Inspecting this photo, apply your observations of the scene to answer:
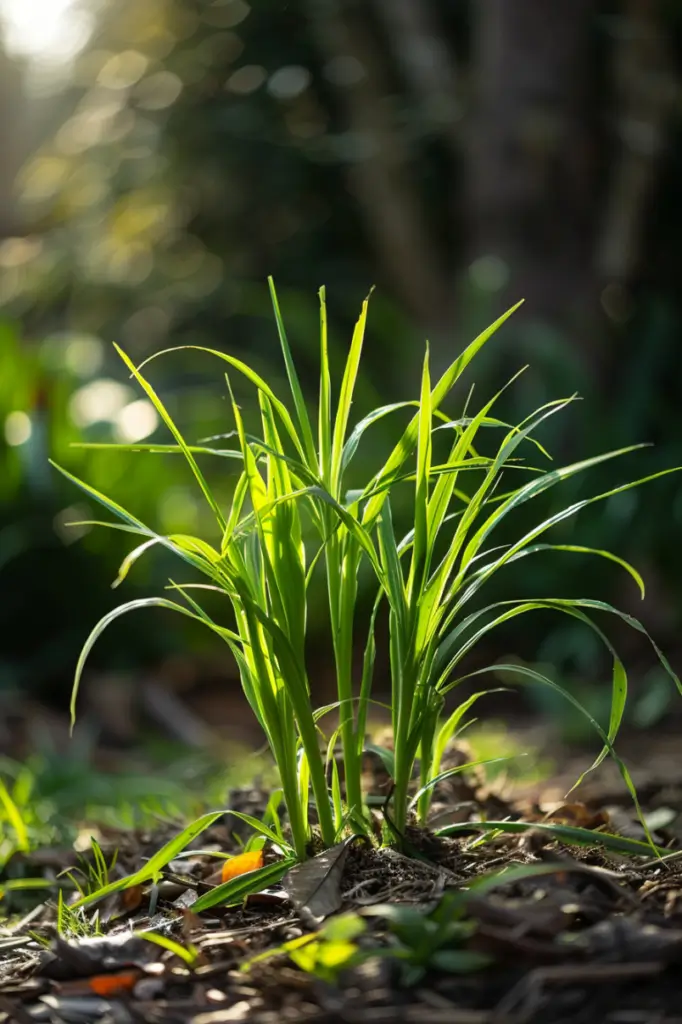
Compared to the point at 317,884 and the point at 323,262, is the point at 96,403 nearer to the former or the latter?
the point at 323,262

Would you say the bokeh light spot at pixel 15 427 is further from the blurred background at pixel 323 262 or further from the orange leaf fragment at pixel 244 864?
the orange leaf fragment at pixel 244 864

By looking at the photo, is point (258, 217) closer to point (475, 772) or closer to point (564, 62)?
point (564, 62)

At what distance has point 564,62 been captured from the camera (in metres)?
3.84

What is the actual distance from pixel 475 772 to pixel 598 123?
331 cm

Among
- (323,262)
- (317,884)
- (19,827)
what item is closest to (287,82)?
(323,262)

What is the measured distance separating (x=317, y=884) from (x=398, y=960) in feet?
0.47

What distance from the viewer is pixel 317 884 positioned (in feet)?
2.67

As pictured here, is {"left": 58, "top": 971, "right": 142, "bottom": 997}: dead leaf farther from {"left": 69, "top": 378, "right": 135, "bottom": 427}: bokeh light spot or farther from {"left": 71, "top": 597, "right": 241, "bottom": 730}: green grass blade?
{"left": 69, "top": 378, "right": 135, "bottom": 427}: bokeh light spot

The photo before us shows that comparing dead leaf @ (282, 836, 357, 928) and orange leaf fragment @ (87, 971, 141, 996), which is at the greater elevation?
orange leaf fragment @ (87, 971, 141, 996)

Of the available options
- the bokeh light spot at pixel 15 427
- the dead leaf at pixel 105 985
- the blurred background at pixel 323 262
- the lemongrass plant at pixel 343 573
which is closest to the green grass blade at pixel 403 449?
the lemongrass plant at pixel 343 573

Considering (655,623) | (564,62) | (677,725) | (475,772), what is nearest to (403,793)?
(475,772)

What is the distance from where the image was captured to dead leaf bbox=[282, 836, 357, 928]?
0.78 meters

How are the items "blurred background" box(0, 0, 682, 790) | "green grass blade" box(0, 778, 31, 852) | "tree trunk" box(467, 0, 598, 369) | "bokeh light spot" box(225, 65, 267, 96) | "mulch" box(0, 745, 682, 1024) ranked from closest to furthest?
"mulch" box(0, 745, 682, 1024)
"green grass blade" box(0, 778, 31, 852)
"blurred background" box(0, 0, 682, 790)
"tree trunk" box(467, 0, 598, 369)
"bokeh light spot" box(225, 65, 267, 96)

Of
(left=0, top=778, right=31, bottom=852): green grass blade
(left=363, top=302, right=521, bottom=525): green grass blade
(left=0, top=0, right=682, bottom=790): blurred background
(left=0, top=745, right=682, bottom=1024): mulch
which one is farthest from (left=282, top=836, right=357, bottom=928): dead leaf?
(left=0, top=0, right=682, bottom=790): blurred background
